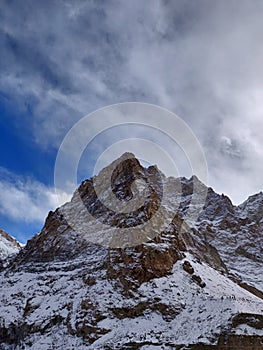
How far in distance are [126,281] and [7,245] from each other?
269ft

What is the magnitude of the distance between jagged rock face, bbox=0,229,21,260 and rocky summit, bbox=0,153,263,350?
13930 mm

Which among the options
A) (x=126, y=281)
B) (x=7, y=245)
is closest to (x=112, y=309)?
(x=126, y=281)

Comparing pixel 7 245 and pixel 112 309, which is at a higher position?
pixel 7 245

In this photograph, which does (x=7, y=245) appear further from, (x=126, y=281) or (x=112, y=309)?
(x=112, y=309)

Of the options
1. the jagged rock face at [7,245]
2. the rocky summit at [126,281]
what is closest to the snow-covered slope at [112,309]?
the rocky summit at [126,281]

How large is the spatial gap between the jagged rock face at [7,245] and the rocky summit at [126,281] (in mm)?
13930

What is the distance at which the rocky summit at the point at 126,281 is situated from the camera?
1971 inches

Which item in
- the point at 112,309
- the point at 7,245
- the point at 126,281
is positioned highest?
the point at 7,245

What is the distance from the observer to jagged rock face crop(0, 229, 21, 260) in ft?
397

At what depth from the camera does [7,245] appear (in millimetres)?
132250

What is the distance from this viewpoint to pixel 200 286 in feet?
214

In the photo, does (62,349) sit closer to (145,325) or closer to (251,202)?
(145,325)

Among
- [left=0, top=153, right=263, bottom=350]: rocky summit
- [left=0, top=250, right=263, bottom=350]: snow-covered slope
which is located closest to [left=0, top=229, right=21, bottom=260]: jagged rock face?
[left=0, top=153, right=263, bottom=350]: rocky summit

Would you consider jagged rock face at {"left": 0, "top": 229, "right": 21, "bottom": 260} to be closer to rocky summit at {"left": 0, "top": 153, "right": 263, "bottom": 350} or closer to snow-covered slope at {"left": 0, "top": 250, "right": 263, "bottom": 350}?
rocky summit at {"left": 0, "top": 153, "right": 263, "bottom": 350}
